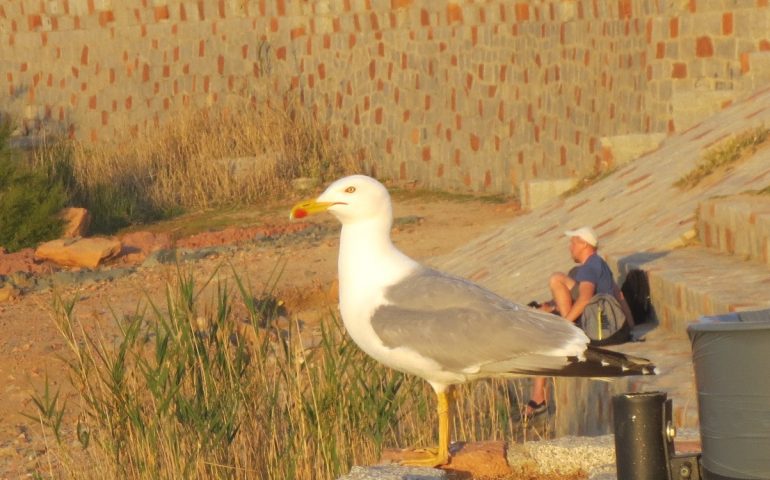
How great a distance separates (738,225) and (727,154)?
7.95ft

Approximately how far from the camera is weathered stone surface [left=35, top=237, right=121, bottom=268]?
15758 millimetres

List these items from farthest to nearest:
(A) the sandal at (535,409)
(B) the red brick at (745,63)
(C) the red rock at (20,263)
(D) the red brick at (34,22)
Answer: (D) the red brick at (34,22) → (C) the red rock at (20,263) → (B) the red brick at (745,63) → (A) the sandal at (535,409)

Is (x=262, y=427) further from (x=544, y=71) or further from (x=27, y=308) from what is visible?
(x=544, y=71)

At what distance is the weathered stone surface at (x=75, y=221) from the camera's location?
17234 mm

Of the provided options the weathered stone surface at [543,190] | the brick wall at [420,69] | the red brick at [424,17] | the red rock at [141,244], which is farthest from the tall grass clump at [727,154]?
the red brick at [424,17]

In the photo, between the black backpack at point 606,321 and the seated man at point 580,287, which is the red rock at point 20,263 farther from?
the black backpack at point 606,321

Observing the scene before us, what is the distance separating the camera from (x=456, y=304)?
5.79 meters

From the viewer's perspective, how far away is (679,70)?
13656mm

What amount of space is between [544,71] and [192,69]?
6.67m

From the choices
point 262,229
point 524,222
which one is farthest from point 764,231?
point 262,229

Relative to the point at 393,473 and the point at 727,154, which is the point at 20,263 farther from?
the point at 393,473

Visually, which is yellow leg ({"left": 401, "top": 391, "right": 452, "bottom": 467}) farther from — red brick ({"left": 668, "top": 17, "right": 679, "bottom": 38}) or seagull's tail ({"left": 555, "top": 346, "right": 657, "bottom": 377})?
red brick ({"left": 668, "top": 17, "right": 679, "bottom": 38})

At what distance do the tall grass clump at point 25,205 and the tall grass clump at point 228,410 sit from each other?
981 centimetres

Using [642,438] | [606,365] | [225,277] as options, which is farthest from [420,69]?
[642,438]
